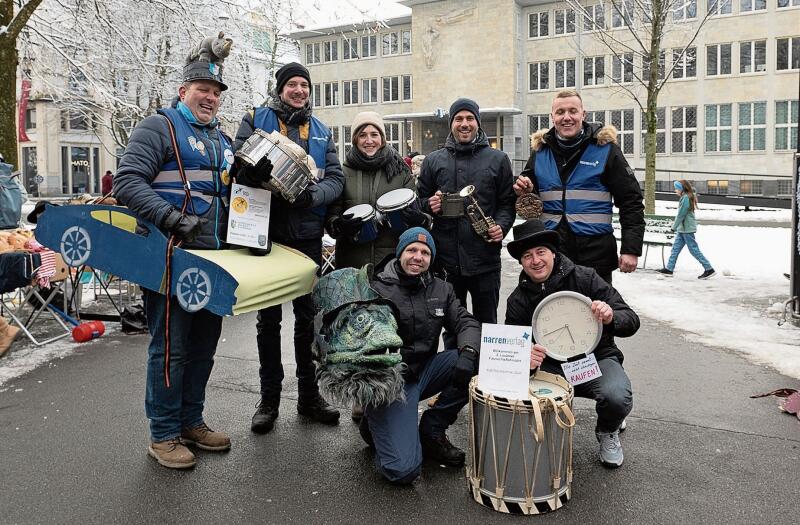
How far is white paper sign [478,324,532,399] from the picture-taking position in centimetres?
341

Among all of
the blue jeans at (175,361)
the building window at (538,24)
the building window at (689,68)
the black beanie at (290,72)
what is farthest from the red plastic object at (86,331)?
the building window at (538,24)

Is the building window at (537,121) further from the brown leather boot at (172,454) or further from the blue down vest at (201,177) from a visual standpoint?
the brown leather boot at (172,454)

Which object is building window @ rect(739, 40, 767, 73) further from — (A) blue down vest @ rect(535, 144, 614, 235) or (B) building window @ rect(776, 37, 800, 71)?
(A) blue down vest @ rect(535, 144, 614, 235)

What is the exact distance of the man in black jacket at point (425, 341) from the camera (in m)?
3.92

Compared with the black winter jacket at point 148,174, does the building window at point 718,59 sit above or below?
above

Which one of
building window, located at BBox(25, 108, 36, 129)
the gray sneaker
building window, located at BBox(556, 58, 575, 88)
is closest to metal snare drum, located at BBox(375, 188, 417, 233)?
the gray sneaker

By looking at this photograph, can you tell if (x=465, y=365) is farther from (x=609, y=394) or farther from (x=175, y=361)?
(x=175, y=361)

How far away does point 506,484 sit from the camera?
11.2 feet

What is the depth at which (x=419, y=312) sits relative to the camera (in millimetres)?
4062

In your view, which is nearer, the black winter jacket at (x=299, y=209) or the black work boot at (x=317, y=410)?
the black winter jacket at (x=299, y=209)

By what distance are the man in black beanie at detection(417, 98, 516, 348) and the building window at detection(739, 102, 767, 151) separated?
38108 mm

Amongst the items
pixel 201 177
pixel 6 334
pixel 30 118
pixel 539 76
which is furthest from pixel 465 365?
pixel 30 118

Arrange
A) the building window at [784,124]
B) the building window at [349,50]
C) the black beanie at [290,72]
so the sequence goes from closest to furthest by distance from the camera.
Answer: the black beanie at [290,72] → the building window at [784,124] → the building window at [349,50]

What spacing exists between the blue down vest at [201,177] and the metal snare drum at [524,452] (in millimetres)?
1737
